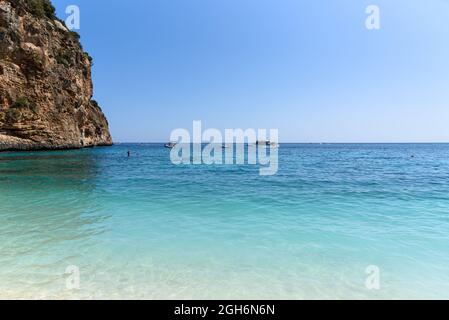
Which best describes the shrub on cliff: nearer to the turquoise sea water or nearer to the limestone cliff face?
the limestone cliff face

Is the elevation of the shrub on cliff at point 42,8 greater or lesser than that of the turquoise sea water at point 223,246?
greater

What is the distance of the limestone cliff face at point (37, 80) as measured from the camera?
36781mm

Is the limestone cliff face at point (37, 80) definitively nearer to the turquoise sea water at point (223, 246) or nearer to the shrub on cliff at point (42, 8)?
the shrub on cliff at point (42, 8)

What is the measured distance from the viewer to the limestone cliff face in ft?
121

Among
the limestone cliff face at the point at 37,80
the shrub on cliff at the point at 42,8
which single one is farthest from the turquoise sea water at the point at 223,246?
the shrub on cliff at the point at 42,8

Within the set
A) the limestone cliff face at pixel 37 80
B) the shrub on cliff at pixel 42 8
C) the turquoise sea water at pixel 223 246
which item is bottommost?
the turquoise sea water at pixel 223 246

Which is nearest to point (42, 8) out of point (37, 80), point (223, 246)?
point (37, 80)

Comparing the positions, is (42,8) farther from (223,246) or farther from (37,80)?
(223,246)

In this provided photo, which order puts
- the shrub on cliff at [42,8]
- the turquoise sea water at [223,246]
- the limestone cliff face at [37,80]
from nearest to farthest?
the turquoise sea water at [223,246] < the limestone cliff face at [37,80] < the shrub on cliff at [42,8]

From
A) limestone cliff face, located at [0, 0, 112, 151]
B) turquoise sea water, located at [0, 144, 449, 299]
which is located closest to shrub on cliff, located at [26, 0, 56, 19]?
limestone cliff face, located at [0, 0, 112, 151]

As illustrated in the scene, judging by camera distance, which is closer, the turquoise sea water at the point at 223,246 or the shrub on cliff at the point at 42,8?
the turquoise sea water at the point at 223,246

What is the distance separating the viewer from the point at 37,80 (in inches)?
1622

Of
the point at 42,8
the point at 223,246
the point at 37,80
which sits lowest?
the point at 223,246
